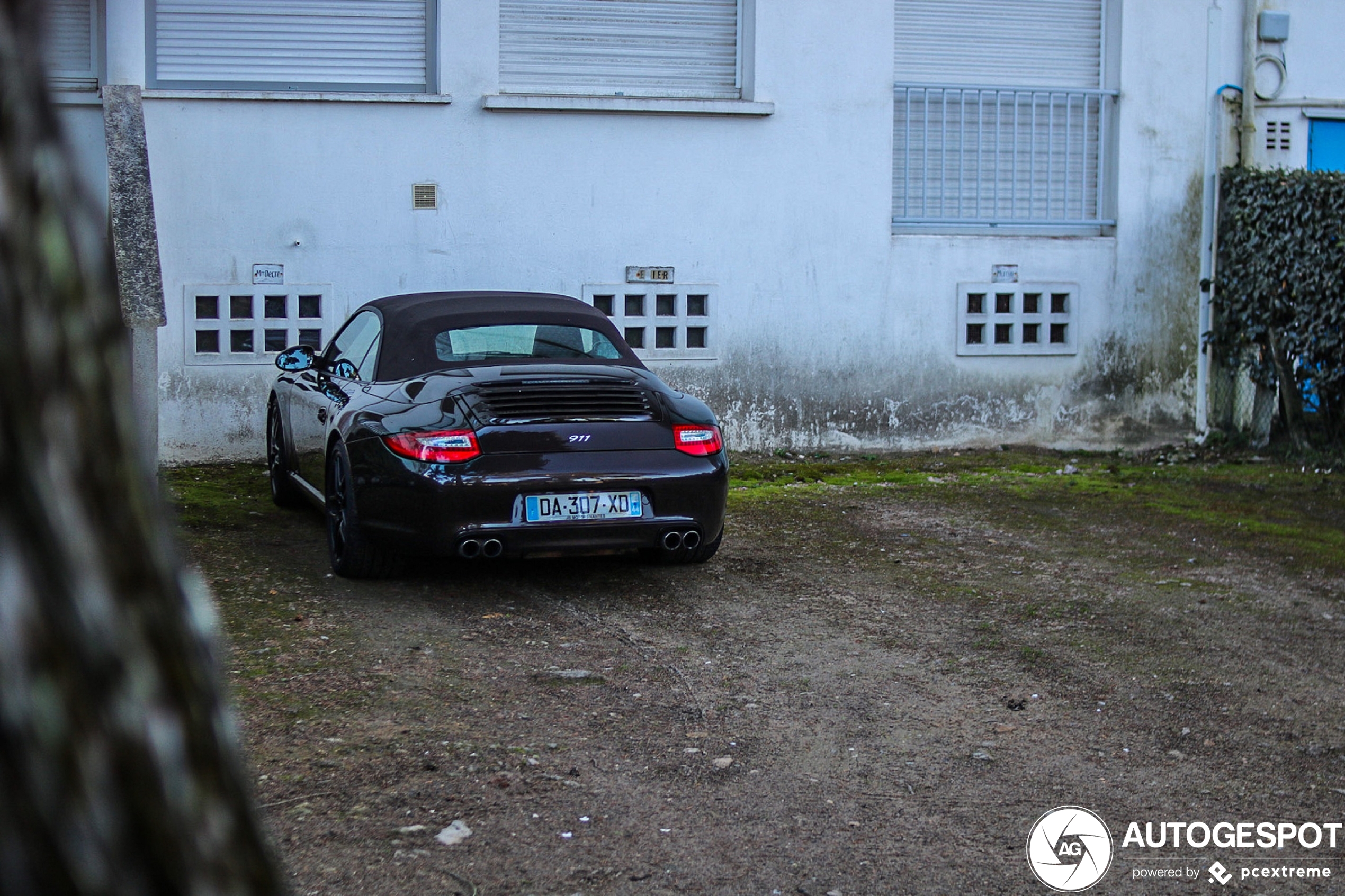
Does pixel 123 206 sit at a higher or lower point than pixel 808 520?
higher

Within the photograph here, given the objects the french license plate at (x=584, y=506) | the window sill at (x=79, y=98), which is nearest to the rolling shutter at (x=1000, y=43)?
the window sill at (x=79, y=98)

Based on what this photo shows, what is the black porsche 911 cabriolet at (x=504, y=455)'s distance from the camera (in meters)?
6.18

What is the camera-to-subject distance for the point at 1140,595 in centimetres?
686

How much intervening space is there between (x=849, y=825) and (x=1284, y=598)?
12.8 feet

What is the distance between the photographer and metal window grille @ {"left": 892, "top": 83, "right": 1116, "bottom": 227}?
479 inches

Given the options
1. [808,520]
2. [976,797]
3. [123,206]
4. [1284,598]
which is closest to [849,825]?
[976,797]

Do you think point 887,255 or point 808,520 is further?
point 887,255

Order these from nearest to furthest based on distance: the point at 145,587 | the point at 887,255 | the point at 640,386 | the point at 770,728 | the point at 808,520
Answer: the point at 145,587 → the point at 770,728 → the point at 640,386 → the point at 808,520 → the point at 887,255

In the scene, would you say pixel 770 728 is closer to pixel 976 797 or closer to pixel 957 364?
pixel 976 797

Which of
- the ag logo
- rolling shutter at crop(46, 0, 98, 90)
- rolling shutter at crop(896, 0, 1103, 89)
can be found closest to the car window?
rolling shutter at crop(46, 0, 98, 90)

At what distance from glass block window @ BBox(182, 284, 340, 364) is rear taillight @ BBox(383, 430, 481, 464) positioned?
193 inches

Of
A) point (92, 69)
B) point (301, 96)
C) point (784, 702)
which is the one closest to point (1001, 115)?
point (301, 96)

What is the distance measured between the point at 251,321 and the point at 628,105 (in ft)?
11.1

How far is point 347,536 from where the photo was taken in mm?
6688
